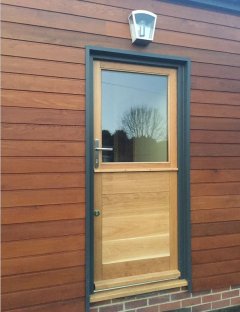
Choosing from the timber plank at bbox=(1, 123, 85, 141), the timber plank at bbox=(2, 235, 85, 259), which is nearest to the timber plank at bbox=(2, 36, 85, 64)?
the timber plank at bbox=(1, 123, 85, 141)

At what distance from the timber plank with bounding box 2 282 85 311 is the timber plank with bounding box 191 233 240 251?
101 cm

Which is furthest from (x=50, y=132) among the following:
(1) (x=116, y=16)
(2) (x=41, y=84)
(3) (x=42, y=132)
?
(1) (x=116, y=16)

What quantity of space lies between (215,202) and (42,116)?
1622 mm

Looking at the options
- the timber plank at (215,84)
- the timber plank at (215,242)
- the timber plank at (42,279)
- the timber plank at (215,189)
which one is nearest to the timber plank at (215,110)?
the timber plank at (215,84)

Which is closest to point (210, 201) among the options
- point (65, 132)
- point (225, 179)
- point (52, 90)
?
point (225, 179)

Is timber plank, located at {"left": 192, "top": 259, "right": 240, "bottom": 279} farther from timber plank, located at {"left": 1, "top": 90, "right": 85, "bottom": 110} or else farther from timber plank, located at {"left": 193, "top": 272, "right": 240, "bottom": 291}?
timber plank, located at {"left": 1, "top": 90, "right": 85, "bottom": 110}

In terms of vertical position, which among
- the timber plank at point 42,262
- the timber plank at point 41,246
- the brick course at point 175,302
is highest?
the timber plank at point 41,246

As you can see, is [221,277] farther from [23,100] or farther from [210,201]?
[23,100]

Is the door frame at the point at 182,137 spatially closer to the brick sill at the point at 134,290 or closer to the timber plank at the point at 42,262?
the brick sill at the point at 134,290

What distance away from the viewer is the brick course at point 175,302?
2357 mm

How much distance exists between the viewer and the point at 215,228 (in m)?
2.65

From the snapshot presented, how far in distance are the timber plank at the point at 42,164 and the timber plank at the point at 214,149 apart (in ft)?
3.21

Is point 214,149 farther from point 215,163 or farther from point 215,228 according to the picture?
point 215,228

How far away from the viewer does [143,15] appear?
2355 millimetres
